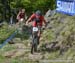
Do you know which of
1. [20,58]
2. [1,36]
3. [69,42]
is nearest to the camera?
[20,58]

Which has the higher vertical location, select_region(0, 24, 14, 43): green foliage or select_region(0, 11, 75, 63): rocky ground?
select_region(0, 11, 75, 63): rocky ground

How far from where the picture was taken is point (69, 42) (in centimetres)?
1619

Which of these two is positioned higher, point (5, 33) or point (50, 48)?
point (50, 48)

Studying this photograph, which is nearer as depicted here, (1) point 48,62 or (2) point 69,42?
(1) point 48,62

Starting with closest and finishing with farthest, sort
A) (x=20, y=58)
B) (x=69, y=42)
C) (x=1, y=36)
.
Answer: (x=20, y=58)
(x=69, y=42)
(x=1, y=36)

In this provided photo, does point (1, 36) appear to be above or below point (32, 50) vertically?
below

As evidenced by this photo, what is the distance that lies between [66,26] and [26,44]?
1.97 metres

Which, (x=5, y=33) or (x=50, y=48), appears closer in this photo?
(x=50, y=48)

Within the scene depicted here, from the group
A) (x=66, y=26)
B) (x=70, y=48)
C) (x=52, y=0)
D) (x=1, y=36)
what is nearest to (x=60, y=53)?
(x=70, y=48)

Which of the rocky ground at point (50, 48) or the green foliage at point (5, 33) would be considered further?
the green foliage at point (5, 33)

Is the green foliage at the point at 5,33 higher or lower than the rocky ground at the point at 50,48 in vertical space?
lower

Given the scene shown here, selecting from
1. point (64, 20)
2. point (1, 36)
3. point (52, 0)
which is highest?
point (64, 20)

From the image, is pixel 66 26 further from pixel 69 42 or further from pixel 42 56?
pixel 42 56

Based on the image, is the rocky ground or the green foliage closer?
the rocky ground
